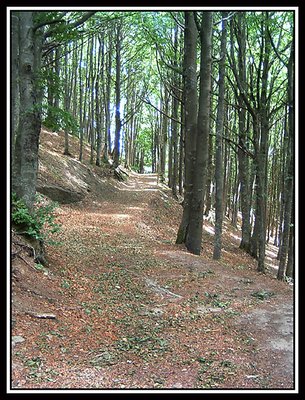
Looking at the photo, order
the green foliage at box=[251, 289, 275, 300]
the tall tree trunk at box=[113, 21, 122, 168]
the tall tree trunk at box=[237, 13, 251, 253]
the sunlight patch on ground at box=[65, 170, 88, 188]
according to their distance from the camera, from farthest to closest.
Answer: the tall tree trunk at box=[113, 21, 122, 168] < the sunlight patch on ground at box=[65, 170, 88, 188] < the tall tree trunk at box=[237, 13, 251, 253] < the green foliage at box=[251, 289, 275, 300]

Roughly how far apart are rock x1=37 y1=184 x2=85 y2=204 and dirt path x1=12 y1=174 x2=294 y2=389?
211 inches

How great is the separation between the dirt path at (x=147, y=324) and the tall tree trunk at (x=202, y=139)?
3.81 feet

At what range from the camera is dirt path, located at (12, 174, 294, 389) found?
4582 mm

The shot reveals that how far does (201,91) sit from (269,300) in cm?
634

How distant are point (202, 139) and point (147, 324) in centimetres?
644

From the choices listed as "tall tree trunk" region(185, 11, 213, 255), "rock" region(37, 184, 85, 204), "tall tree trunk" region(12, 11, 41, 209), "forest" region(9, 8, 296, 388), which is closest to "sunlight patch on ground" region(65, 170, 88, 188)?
"forest" region(9, 8, 296, 388)

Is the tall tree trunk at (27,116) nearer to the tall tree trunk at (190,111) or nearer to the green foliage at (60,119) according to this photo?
the green foliage at (60,119)

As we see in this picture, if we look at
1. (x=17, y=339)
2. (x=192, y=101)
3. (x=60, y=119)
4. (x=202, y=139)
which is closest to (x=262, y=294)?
(x=17, y=339)

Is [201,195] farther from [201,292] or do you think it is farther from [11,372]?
[11,372]

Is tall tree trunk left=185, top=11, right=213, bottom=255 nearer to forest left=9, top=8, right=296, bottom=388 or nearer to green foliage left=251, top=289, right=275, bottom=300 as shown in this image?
forest left=9, top=8, right=296, bottom=388

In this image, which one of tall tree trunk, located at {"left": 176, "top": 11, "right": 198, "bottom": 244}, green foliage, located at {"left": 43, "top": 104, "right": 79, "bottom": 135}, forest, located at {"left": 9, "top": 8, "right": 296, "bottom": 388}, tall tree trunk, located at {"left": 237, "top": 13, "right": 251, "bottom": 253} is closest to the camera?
forest, located at {"left": 9, "top": 8, "right": 296, "bottom": 388}

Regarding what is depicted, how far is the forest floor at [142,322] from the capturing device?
458 centimetres

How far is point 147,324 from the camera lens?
628 centimetres


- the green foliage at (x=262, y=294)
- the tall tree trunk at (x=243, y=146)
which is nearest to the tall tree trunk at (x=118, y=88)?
the tall tree trunk at (x=243, y=146)
